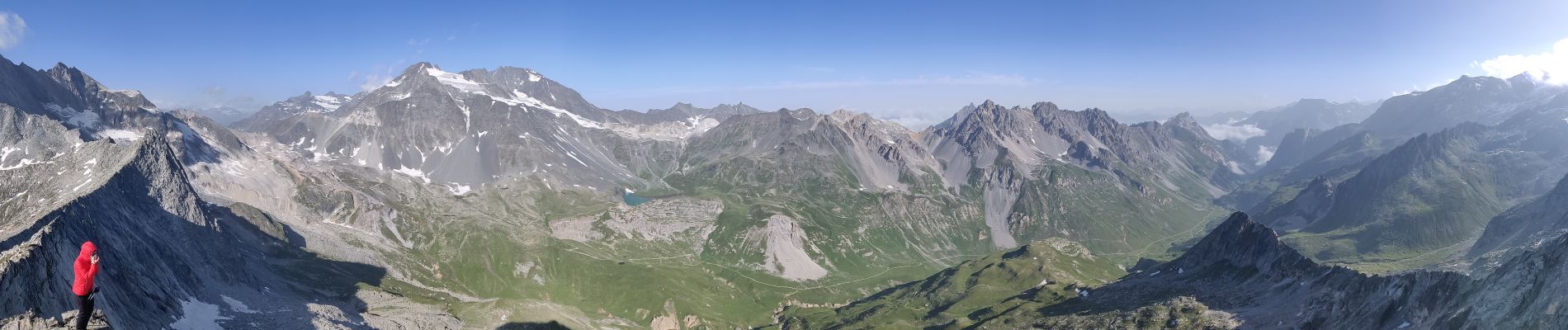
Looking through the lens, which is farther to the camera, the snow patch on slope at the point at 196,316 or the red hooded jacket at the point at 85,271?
the snow patch on slope at the point at 196,316

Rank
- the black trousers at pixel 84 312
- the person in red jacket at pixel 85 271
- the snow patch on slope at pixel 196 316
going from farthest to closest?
1. the snow patch on slope at pixel 196 316
2. the black trousers at pixel 84 312
3. the person in red jacket at pixel 85 271

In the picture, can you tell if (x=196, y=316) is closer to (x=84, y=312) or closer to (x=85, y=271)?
(x=84, y=312)

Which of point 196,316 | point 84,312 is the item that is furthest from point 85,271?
point 196,316

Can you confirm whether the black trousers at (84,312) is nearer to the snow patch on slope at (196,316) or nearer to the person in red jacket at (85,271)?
the person in red jacket at (85,271)

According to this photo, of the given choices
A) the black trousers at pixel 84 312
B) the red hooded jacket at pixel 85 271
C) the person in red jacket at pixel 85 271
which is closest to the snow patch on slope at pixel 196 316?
the black trousers at pixel 84 312

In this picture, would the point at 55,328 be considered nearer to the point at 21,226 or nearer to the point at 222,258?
the point at 222,258

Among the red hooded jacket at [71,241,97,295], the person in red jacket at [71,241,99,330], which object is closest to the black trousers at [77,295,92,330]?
the person in red jacket at [71,241,99,330]

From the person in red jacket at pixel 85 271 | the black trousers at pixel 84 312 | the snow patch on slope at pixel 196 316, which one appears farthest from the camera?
the snow patch on slope at pixel 196 316

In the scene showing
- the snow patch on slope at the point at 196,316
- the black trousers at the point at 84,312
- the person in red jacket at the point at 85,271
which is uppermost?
the person in red jacket at the point at 85,271
